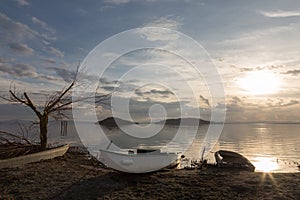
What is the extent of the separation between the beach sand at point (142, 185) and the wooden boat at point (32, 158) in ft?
1.91

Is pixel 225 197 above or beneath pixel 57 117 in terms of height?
beneath

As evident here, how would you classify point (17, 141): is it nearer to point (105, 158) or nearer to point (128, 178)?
point (105, 158)

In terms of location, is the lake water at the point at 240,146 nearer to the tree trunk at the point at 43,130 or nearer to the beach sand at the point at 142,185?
the tree trunk at the point at 43,130

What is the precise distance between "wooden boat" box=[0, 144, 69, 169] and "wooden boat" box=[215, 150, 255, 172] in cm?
933

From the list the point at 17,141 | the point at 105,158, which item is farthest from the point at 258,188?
the point at 17,141

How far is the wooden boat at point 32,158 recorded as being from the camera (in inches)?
504

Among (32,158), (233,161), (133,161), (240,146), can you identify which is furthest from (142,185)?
(240,146)

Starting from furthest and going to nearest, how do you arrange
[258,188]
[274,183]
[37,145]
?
[37,145] → [274,183] → [258,188]

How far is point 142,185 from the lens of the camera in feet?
Result: 34.7

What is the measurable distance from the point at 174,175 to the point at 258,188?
3.50 m

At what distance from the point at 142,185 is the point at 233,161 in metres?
8.09

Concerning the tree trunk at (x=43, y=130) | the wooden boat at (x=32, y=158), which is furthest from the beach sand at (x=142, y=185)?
the tree trunk at (x=43, y=130)

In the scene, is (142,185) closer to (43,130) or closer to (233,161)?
(233,161)

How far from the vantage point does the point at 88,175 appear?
1214 centimetres
